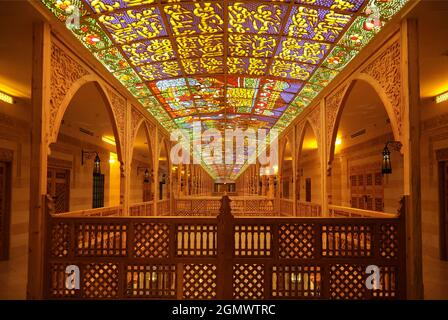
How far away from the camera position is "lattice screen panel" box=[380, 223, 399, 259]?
14.5 feet

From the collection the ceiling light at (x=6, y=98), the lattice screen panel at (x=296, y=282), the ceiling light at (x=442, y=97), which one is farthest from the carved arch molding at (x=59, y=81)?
the ceiling light at (x=442, y=97)

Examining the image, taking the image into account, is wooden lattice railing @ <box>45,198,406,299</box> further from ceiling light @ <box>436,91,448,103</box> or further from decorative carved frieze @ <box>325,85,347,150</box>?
ceiling light @ <box>436,91,448,103</box>

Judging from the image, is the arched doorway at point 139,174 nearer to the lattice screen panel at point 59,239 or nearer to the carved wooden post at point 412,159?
the lattice screen panel at point 59,239

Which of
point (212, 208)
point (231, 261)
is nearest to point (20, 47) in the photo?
point (231, 261)

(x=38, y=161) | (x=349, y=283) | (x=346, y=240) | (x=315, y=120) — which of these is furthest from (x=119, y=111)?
(x=349, y=283)

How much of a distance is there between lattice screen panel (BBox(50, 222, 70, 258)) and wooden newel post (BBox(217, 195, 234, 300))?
2061 millimetres

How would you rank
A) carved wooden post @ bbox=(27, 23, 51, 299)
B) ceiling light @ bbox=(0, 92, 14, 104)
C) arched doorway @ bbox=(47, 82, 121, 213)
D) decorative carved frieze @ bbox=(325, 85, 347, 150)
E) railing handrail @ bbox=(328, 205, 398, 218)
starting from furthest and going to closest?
1. arched doorway @ bbox=(47, 82, 121, 213)
2. ceiling light @ bbox=(0, 92, 14, 104)
3. decorative carved frieze @ bbox=(325, 85, 347, 150)
4. railing handrail @ bbox=(328, 205, 398, 218)
5. carved wooden post @ bbox=(27, 23, 51, 299)

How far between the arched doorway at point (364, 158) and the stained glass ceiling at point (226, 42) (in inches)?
52.3

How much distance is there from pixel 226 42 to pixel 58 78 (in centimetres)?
280

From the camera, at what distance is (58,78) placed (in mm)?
4672

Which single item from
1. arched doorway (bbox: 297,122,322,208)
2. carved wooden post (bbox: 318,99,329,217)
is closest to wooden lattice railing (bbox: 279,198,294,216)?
arched doorway (bbox: 297,122,322,208)

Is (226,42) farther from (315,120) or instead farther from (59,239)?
(59,239)

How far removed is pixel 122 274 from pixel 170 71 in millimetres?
4297

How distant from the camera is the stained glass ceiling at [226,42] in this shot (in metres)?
4.66
